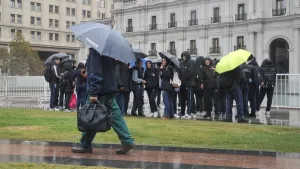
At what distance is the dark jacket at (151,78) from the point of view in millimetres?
15625

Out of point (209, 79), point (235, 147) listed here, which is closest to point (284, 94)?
point (209, 79)

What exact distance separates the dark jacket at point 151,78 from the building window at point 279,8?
4015 cm

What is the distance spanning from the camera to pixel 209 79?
48.4ft

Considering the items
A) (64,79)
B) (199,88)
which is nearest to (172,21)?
(64,79)

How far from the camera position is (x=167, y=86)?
14.4m

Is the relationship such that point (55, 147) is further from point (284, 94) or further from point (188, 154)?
point (284, 94)

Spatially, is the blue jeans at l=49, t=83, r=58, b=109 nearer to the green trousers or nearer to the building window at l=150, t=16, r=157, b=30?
the green trousers

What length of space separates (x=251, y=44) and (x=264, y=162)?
48171mm

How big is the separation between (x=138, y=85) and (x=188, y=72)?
1954 mm

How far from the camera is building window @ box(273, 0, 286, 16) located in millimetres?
52037

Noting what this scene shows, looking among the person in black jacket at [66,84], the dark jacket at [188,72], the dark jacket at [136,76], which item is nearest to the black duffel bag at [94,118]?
the dark jacket at [188,72]

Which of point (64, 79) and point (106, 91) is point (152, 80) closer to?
point (64, 79)

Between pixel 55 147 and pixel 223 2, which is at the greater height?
pixel 223 2

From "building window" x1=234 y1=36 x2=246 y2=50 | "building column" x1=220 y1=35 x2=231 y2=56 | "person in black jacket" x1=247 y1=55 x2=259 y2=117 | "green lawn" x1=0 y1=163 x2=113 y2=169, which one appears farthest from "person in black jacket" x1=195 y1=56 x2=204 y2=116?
"building column" x1=220 y1=35 x2=231 y2=56
